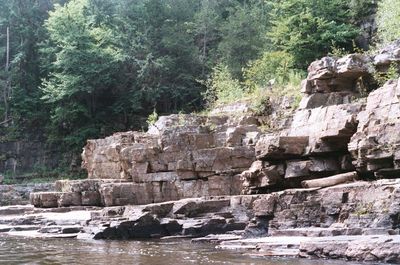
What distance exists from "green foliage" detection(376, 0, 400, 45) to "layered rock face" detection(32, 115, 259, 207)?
6.84 metres

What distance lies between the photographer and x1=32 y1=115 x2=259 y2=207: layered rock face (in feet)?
68.2

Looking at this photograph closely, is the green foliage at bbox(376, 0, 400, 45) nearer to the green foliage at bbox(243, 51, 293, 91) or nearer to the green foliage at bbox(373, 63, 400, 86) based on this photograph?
the green foliage at bbox(243, 51, 293, 91)

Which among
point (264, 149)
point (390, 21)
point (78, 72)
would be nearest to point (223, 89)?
point (390, 21)

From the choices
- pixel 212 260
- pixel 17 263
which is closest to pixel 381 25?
pixel 212 260

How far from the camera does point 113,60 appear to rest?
3988cm

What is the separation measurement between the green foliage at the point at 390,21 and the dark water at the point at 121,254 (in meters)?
13.6

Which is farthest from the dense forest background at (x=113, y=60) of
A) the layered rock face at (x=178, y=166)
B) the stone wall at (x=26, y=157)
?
the layered rock face at (x=178, y=166)

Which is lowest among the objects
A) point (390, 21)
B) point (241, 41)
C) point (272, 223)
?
point (272, 223)

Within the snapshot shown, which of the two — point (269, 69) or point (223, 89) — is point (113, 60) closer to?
point (223, 89)

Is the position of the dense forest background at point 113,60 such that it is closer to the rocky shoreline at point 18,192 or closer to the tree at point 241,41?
the tree at point 241,41

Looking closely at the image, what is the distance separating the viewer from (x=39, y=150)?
141ft

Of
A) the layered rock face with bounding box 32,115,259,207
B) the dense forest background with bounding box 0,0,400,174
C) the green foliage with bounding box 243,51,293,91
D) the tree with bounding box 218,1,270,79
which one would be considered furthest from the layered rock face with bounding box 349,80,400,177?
the tree with bounding box 218,1,270,79

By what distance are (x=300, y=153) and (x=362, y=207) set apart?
3.81 metres

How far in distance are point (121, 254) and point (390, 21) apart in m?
16.5
